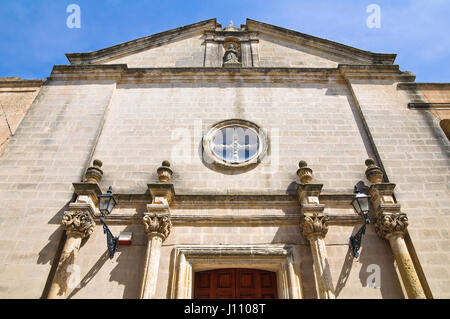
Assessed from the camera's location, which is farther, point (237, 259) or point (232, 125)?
point (232, 125)

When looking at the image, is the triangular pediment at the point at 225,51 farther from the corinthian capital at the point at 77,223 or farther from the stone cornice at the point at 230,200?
the corinthian capital at the point at 77,223

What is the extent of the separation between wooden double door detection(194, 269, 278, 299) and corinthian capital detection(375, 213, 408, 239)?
8.12ft

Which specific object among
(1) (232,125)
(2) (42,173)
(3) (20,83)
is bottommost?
(2) (42,173)

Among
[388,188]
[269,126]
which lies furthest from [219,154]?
[388,188]

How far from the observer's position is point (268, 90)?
33.7 ft

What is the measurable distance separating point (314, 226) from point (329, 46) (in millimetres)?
7744

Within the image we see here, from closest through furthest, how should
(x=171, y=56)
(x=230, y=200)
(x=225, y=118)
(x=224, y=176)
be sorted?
(x=230, y=200)
(x=224, y=176)
(x=225, y=118)
(x=171, y=56)

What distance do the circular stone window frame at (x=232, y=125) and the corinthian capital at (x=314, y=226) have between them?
2137 mm

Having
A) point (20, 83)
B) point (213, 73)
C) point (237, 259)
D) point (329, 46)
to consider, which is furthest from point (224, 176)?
point (20, 83)

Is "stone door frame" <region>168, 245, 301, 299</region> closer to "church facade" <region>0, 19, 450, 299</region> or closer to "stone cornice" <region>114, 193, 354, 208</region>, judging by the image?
"church facade" <region>0, 19, 450, 299</region>

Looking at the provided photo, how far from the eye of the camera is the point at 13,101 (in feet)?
32.4

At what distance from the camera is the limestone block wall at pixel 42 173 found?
6.54 metres

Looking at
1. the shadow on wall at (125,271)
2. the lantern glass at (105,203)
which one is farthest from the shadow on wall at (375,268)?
the lantern glass at (105,203)

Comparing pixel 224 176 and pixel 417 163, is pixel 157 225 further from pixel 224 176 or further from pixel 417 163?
pixel 417 163
